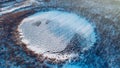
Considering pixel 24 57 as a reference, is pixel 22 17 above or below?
above

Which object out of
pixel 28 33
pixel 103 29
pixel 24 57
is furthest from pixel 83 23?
pixel 24 57

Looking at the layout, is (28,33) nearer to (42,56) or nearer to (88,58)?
(42,56)

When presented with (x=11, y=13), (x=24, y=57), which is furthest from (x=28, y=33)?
(x=11, y=13)

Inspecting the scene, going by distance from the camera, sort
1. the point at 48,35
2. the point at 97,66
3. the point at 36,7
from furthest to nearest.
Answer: the point at 36,7 → the point at 48,35 → the point at 97,66

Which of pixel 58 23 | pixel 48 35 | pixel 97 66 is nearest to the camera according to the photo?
pixel 97 66

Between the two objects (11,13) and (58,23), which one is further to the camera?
(11,13)

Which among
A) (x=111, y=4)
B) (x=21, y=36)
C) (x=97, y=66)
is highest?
(x=111, y=4)

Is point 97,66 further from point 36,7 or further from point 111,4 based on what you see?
point 36,7
